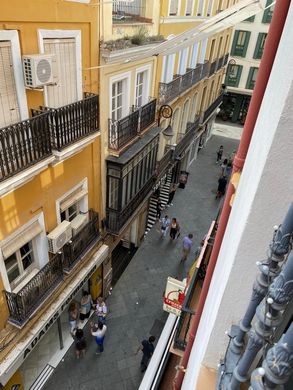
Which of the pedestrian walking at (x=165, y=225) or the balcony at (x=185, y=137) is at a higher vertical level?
the balcony at (x=185, y=137)

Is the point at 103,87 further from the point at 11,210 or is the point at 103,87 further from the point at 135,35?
the point at 11,210

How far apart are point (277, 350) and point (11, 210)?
22.6 feet

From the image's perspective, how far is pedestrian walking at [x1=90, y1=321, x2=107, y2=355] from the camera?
11461 mm

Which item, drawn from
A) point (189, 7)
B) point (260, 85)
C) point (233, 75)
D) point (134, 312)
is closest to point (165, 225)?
point (134, 312)

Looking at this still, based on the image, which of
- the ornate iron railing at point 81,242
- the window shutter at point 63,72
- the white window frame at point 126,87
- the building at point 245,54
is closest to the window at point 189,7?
the white window frame at point 126,87

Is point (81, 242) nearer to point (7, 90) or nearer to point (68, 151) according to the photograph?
point (68, 151)

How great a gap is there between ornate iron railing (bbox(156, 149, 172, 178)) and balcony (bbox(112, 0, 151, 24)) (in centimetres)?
669

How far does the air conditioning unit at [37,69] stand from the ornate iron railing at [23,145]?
66cm

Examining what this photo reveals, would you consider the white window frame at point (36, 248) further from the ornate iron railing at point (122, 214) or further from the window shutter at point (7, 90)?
the ornate iron railing at point (122, 214)

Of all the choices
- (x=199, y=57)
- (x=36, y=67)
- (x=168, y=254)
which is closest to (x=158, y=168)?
(x=168, y=254)

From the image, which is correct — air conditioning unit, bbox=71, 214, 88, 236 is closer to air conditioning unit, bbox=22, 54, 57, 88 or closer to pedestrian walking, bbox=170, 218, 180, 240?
air conditioning unit, bbox=22, 54, 57, 88

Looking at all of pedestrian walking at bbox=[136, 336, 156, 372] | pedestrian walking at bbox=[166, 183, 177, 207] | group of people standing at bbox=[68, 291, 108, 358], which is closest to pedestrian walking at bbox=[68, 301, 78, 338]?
group of people standing at bbox=[68, 291, 108, 358]

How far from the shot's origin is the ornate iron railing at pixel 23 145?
610cm

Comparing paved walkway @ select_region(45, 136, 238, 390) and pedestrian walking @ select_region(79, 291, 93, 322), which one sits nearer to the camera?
paved walkway @ select_region(45, 136, 238, 390)
